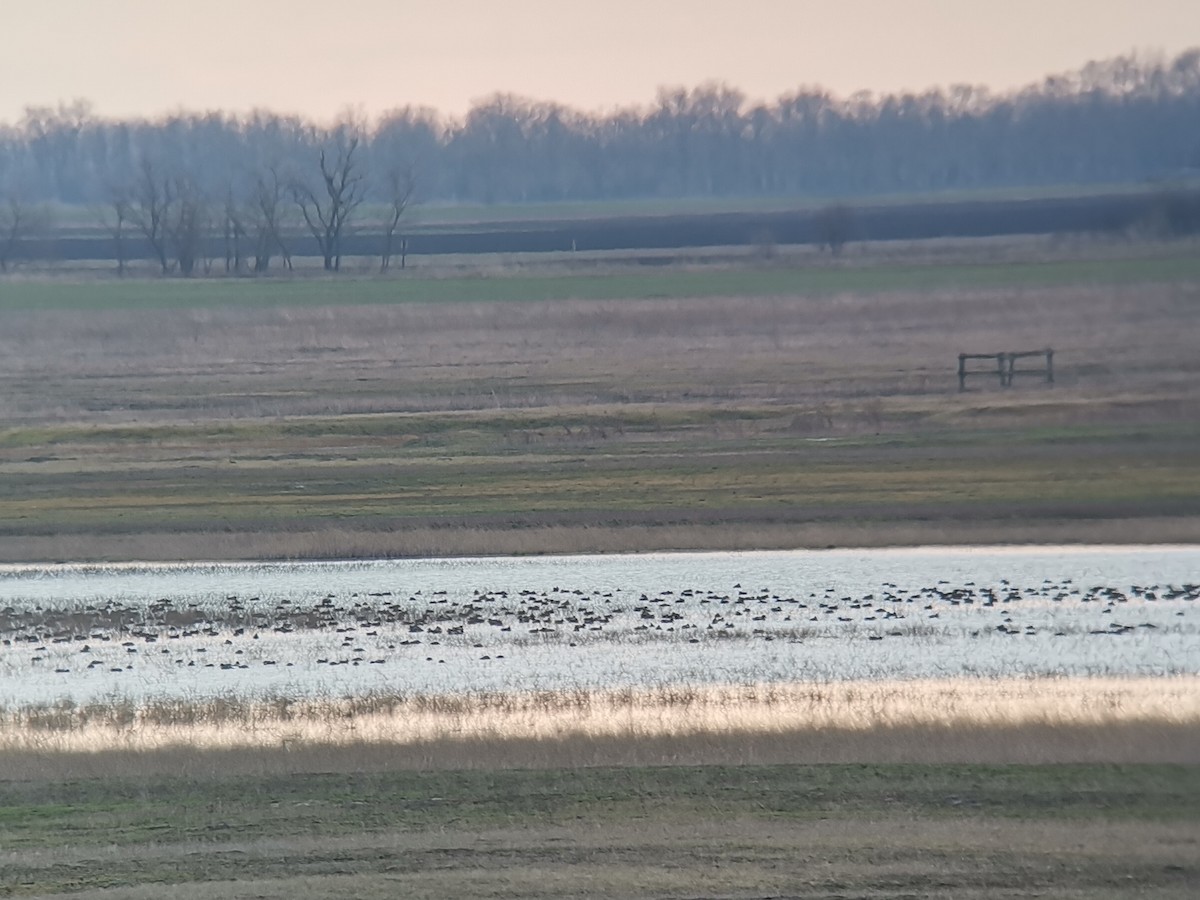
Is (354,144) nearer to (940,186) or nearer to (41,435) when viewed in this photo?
(940,186)

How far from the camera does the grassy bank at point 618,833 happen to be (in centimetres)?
1011

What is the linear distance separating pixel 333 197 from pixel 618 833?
7434 centimetres

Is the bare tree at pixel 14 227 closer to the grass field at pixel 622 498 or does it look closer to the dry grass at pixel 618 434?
the grass field at pixel 622 498

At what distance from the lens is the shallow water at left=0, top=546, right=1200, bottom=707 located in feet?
55.6

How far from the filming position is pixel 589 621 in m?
19.6

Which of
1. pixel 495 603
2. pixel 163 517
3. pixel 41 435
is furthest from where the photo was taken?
pixel 41 435

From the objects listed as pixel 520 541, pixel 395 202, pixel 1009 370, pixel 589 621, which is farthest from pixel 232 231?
pixel 589 621

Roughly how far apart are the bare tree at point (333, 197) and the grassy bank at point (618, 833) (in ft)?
219

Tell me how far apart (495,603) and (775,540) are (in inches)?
216

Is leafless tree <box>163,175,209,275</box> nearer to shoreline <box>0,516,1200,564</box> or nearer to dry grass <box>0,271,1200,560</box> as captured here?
dry grass <box>0,271,1200,560</box>

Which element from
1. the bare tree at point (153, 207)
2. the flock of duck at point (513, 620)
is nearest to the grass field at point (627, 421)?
the flock of duck at point (513, 620)

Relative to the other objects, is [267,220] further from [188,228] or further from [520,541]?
[520,541]

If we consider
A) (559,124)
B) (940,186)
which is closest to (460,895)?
(940,186)

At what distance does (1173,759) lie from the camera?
12211 millimetres
